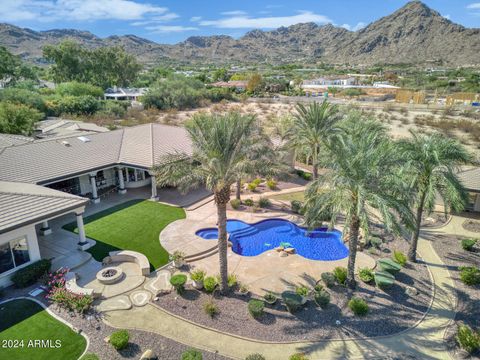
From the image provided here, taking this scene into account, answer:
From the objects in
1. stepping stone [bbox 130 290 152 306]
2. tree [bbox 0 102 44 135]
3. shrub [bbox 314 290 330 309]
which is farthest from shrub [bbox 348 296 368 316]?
tree [bbox 0 102 44 135]

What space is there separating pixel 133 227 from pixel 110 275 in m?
5.85

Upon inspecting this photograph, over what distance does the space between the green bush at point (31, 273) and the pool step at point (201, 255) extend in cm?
714

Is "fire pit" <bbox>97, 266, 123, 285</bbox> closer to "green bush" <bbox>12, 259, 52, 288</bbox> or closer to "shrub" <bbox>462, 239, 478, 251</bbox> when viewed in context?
"green bush" <bbox>12, 259, 52, 288</bbox>

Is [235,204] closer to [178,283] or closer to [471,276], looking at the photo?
[178,283]

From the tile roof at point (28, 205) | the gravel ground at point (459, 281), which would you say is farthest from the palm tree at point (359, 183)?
the tile roof at point (28, 205)

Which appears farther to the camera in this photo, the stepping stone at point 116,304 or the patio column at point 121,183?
the patio column at point 121,183

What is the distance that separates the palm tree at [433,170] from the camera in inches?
661

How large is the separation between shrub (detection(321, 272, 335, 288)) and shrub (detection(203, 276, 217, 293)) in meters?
5.51

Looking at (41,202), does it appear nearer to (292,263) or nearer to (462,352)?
(292,263)

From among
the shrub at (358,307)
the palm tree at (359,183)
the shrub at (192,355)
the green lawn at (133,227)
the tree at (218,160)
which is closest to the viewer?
A: the shrub at (192,355)

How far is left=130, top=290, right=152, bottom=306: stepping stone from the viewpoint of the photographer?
15.0 meters

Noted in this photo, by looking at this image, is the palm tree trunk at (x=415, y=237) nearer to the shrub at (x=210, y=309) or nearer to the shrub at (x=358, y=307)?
the shrub at (x=358, y=307)

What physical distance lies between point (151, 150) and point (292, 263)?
16.0m

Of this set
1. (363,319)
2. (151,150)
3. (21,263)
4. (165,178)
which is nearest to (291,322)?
(363,319)
